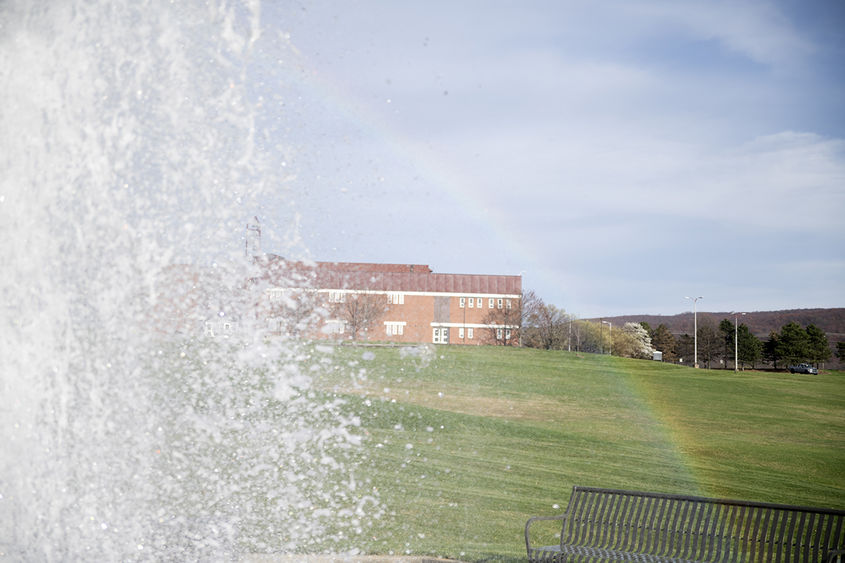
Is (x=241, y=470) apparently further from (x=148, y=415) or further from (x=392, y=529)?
(x=392, y=529)

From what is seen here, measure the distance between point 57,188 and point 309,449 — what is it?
9361 mm

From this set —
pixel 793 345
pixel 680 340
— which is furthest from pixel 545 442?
pixel 680 340

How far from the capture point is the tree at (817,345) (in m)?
106

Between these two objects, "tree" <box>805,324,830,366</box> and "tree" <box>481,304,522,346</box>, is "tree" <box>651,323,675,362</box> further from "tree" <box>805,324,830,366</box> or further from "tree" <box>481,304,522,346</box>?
"tree" <box>481,304,522,346</box>

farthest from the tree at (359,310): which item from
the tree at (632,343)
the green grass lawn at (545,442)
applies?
the tree at (632,343)

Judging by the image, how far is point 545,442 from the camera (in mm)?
18766

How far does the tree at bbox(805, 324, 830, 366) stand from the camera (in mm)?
105750

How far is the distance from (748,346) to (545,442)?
348 feet

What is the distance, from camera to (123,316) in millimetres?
8148

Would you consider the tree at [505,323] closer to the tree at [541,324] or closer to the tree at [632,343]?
the tree at [541,324]

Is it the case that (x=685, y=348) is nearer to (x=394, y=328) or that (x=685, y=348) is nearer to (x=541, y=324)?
(x=541, y=324)

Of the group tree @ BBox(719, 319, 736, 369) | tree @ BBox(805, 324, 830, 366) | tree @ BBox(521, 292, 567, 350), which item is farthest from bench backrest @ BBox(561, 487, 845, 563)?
tree @ BBox(719, 319, 736, 369)

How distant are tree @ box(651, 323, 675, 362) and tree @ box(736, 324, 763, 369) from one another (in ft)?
47.1

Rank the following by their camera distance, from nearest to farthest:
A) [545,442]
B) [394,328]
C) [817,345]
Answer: [545,442] → [394,328] → [817,345]
